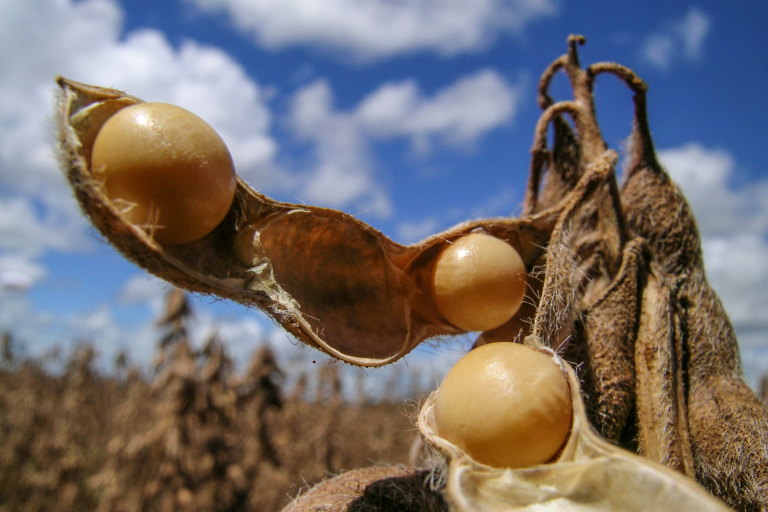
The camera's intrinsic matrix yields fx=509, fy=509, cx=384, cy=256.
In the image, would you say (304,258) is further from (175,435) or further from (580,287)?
(175,435)

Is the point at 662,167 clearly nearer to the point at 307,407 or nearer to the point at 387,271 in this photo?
the point at 387,271

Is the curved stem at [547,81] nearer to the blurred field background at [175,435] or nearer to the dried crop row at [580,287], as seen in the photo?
the dried crop row at [580,287]

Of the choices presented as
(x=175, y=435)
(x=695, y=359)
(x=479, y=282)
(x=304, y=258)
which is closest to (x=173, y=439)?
(x=175, y=435)

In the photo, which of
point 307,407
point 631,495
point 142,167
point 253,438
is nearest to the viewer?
point 631,495

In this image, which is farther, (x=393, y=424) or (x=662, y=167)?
(x=393, y=424)

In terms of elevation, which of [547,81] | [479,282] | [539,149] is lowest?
[479,282]

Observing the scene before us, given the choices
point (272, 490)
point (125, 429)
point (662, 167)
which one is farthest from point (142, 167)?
point (125, 429)
